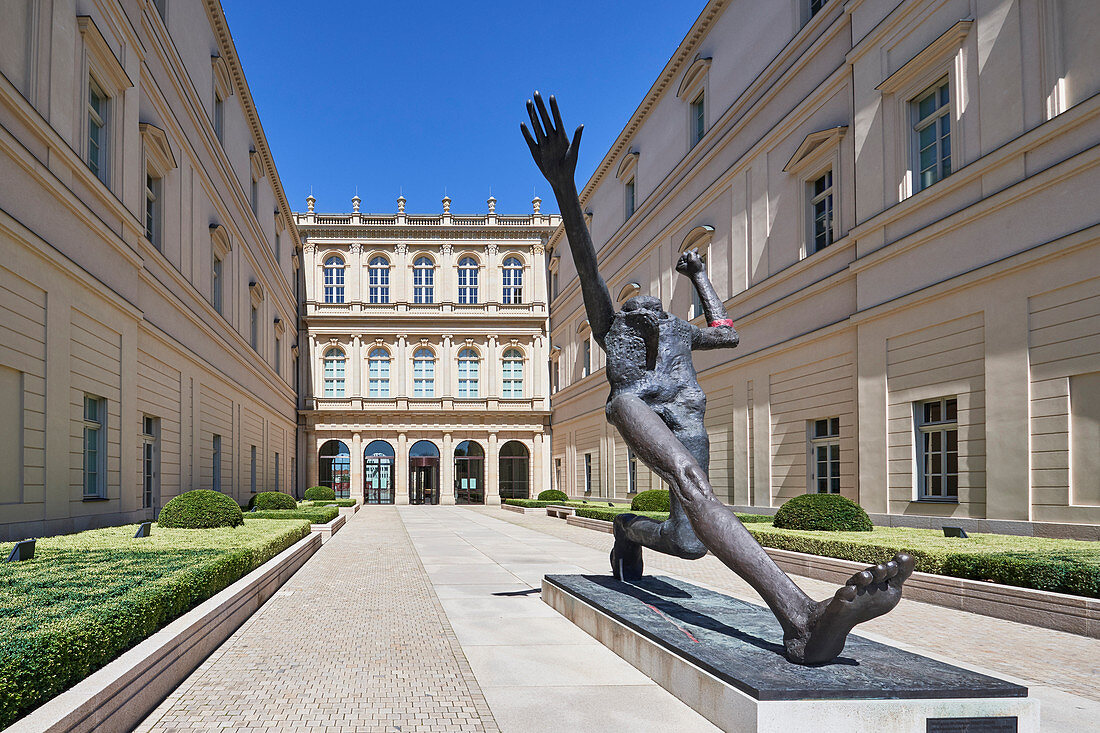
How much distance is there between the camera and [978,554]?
9383 mm

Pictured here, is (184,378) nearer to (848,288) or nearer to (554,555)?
(554,555)

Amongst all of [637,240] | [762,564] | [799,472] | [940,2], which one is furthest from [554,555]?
[637,240]

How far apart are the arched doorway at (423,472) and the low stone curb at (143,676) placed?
43151mm

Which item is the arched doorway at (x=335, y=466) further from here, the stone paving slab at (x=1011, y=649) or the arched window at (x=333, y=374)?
the stone paving slab at (x=1011, y=649)

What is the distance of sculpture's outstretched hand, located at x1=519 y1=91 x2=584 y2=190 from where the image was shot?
20.7ft

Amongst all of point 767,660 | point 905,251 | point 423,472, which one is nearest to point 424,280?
point 423,472

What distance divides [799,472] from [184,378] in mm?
16691

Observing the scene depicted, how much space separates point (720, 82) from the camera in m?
26.3

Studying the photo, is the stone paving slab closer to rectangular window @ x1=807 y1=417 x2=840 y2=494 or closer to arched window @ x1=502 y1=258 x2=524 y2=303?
rectangular window @ x1=807 y1=417 x2=840 y2=494

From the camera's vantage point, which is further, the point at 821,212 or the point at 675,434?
the point at 821,212

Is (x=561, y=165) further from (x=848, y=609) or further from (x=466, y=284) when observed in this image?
(x=466, y=284)

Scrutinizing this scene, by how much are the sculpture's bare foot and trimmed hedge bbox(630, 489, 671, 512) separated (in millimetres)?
18235

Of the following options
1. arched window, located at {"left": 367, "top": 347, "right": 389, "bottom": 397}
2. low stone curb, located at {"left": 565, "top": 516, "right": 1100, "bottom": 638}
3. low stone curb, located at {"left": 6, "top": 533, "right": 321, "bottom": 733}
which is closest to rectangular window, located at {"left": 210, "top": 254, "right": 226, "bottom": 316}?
low stone curb, located at {"left": 6, "top": 533, "right": 321, "bottom": 733}

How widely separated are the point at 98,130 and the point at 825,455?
1766cm
